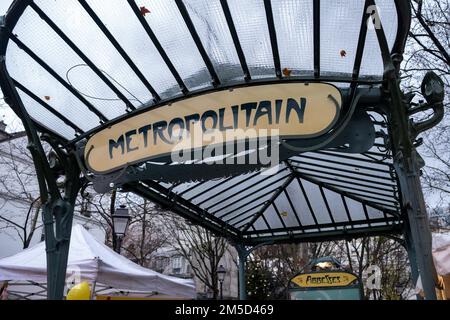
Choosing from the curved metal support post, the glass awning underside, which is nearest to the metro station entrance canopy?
the glass awning underside

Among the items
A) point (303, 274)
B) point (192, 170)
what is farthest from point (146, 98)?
point (303, 274)

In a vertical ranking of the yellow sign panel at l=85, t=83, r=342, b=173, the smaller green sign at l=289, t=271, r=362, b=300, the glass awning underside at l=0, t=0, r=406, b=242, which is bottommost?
the smaller green sign at l=289, t=271, r=362, b=300

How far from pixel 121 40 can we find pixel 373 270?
1995 centimetres

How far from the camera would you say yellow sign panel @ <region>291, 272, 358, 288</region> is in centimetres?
723

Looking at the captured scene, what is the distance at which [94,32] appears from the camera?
3.80 m

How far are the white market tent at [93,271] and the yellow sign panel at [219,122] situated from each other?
10.2 ft

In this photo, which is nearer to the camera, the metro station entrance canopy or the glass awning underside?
the metro station entrance canopy

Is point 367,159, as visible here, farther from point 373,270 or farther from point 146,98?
point 373,270

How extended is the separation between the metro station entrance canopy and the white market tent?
2.41m

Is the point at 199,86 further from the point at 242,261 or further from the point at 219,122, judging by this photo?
the point at 242,261

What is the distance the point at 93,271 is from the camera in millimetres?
6508

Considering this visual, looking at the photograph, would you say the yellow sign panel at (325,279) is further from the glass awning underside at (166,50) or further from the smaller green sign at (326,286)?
the glass awning underside at (166,50)

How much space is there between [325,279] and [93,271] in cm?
418

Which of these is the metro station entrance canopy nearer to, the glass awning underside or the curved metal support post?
the glass awning underside
